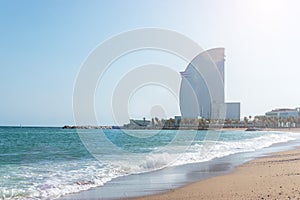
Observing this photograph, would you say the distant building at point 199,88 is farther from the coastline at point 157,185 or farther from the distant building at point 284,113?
the distant building at point 284,113

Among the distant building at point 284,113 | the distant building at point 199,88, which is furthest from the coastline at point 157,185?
the distant building at point 284,113

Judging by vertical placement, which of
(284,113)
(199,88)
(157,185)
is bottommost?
(157,185)

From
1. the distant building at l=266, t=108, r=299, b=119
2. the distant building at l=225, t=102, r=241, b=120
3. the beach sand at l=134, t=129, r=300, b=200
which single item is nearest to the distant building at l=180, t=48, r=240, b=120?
the beach sand at l=134, t=129, r=300, b=200

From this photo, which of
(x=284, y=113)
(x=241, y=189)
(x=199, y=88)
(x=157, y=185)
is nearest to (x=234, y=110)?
(x=284, y=113)

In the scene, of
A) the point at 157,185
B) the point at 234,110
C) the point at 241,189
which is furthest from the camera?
the point at 234,110

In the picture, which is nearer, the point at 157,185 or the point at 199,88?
the point at 157,185

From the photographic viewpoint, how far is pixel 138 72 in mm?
17844

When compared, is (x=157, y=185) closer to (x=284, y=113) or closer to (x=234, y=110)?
(x=234, y=110)

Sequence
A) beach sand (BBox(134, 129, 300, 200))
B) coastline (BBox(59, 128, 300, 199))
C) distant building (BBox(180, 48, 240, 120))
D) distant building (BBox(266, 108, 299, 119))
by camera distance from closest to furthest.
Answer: beach sand (BBox(134, 129, 300, 200)) → coastline (BBox(59, 128, 300, 199)) → distant building (BBox(180, 48, 240, 120)) → distant building (BBox(266, 108, 299, 119))

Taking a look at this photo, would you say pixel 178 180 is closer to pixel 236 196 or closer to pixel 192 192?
pixel 192 192

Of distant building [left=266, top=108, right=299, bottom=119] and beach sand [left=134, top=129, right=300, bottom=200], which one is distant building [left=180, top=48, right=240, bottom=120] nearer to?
beach sand [left=134, top=129, right=300, bottom=200]

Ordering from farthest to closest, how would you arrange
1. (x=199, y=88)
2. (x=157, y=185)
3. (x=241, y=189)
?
(x=199, y=88), (x=157, y=185), (x=241, y=189)

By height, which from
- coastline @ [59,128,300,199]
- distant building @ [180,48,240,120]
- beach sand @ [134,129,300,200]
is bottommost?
coastline @ [59,128,300,199]

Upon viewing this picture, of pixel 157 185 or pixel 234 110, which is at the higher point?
pixel 234 110
